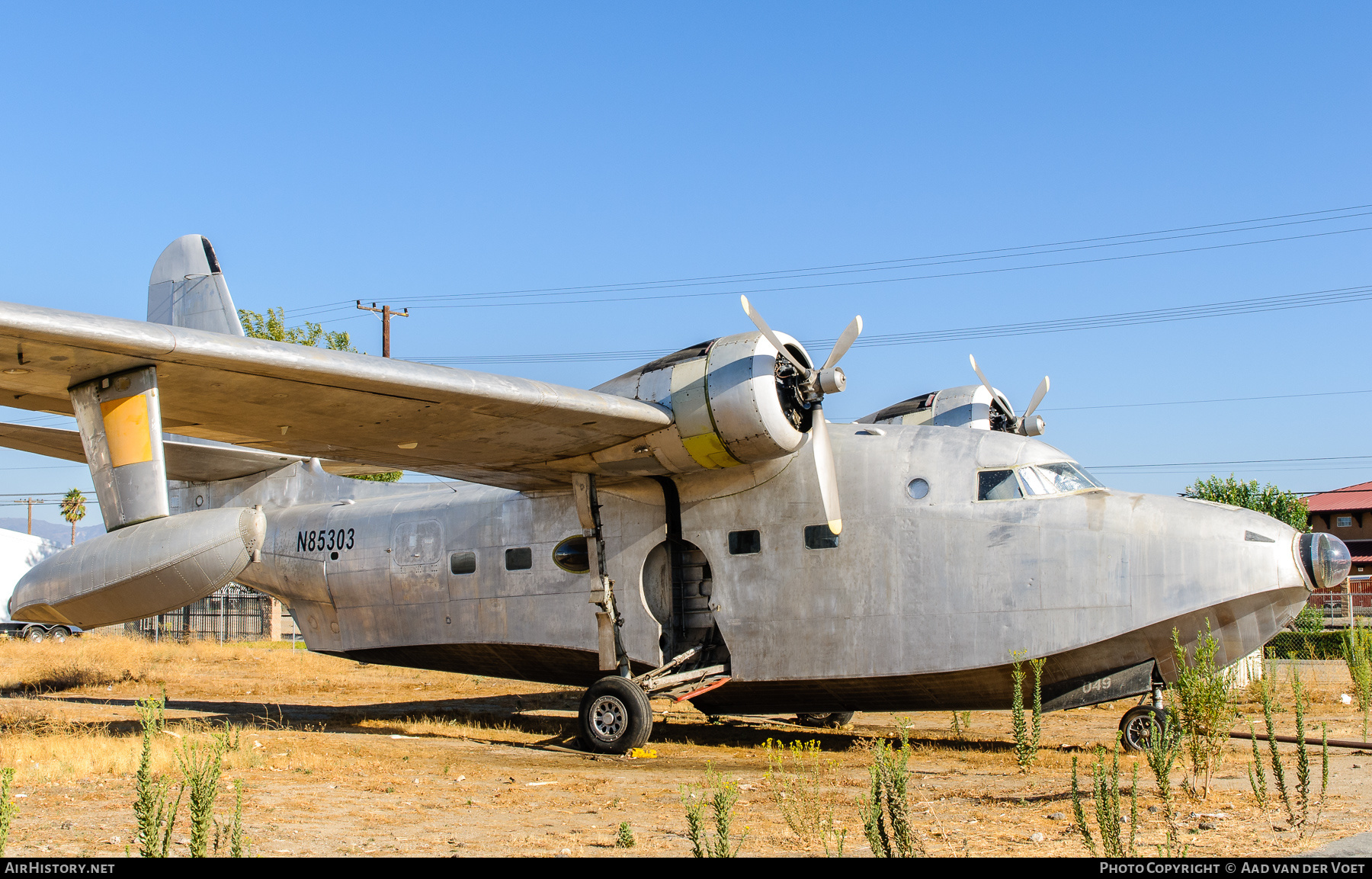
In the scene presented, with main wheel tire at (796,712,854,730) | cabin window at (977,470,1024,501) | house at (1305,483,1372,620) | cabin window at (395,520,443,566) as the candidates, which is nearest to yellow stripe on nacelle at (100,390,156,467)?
cabin window at (395,520,443,566)

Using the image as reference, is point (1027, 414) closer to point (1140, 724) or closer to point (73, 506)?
point (1140, 724)

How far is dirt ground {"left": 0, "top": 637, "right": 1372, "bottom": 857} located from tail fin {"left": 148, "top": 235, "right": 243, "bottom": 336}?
18.3 feet

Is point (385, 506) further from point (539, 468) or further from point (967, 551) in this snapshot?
point (967, 551)

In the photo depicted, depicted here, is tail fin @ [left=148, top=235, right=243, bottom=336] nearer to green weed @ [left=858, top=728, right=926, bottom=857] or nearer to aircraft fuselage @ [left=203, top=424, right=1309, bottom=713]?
aircraft fuselage @ [left=203, top=424, right=1309, bottom=713]

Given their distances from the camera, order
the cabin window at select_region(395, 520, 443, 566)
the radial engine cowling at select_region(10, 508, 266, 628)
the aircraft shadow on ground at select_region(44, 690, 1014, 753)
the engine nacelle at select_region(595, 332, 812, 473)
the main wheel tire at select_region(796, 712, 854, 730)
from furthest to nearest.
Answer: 1. the main wheel tire at select_region(796, 712, 854, 730)
2. the cabin window at select_region(395, 520, 443, 566)
3. the aircraft shadow on ground at select_region(44, 690, 1014, 753)
4. the engine nacelle at select_region(595, 332, 812, 473)
5. the radial engine cowling at select_region(10, 508, 266, 628)

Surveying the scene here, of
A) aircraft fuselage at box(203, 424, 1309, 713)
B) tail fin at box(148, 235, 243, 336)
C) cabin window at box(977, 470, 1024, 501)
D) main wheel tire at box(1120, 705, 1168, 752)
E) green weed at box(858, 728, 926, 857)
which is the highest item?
tail fin at box(148, 235, 243, 336)

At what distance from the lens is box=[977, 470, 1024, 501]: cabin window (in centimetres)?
1066

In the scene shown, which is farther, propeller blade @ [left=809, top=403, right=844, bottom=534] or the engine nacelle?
propeller blade @ [left=809, top=403, right=844, bottom=534]

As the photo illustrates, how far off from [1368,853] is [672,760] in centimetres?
684

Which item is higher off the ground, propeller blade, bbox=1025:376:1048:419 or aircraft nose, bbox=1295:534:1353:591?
propeller blade, bbox=1025:376:1048:419

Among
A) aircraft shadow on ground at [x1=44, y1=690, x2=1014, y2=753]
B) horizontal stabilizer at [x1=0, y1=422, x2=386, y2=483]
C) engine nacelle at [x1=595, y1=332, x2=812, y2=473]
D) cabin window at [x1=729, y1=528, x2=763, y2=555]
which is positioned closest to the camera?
engine nacelle at [x1=595, y1=332, x2=812, y2=473]

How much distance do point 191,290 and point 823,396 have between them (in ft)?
32.6

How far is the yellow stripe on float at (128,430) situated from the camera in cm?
886
